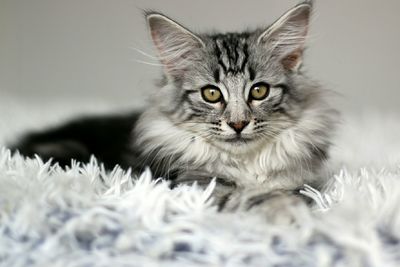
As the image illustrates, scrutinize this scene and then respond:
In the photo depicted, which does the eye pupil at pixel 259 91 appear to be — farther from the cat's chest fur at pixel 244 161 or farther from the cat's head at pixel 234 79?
the cat's chest fur at pixel 244 161

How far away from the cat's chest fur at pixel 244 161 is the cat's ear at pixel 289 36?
0.76ft

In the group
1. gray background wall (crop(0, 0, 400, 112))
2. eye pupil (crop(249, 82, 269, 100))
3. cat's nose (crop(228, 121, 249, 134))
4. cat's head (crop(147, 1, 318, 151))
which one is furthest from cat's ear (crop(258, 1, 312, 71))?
gray background wall (crop(0, 0, 400, 112))

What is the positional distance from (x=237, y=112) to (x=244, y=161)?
0.52 ft

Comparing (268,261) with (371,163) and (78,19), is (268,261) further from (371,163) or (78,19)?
(78,19)

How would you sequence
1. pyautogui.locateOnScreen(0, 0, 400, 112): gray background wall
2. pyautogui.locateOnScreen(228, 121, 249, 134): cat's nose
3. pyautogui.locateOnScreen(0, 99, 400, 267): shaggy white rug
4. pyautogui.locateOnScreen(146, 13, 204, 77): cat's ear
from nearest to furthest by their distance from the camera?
pyautogui.locateOnScreen(0, 99, 400, 267): shaggy white rug
pyautogui.locateOnScreen(228, 121, 249, 134): cat's nose
pyautogui.locateOnScreen(146, 13, 204, 77): cat's ear
pyautogui.locateOnScreen(0, 0, 400, 112): gray background wall

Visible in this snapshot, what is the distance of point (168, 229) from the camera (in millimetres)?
893

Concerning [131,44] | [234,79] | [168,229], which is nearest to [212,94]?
[234,79]

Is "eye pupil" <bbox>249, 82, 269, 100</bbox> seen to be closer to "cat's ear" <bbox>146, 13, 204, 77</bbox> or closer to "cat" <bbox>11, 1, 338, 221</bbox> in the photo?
"cat" <bbox>11, 1, 338, 221</bbox>

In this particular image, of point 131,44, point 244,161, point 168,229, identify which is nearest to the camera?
point 168,229

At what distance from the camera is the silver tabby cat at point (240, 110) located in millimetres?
1295

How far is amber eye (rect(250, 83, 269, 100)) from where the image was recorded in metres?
1.31

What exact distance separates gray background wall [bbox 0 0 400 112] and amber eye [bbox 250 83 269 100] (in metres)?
0.91

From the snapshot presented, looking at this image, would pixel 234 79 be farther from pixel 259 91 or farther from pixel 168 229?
pixel 168 229

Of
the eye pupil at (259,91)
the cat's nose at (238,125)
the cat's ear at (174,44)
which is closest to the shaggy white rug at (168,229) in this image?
the cat's nose at (238,125)
